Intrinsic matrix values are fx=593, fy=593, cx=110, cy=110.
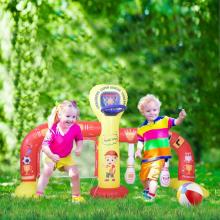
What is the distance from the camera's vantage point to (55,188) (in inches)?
314

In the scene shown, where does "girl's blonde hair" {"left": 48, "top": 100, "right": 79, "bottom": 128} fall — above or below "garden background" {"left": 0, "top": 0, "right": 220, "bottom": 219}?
below

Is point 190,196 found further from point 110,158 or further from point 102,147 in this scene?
point 102,147

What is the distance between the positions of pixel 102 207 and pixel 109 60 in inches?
195

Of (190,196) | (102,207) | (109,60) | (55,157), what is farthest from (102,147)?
(109,60)

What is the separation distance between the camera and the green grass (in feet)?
18.2

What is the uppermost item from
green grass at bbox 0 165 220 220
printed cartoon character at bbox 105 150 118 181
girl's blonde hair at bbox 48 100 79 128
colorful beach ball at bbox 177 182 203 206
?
girl's blonde hair at bbox 48 100 79 128

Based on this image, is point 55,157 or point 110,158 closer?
point 55,157

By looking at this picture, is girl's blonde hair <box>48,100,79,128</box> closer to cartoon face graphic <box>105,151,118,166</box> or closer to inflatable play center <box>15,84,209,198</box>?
inflatable play center <box>15,84,209,198</box>

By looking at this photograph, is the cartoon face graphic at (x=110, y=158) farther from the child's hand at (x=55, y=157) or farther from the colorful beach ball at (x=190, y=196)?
the colorful beach ball at (x=190, y=196)

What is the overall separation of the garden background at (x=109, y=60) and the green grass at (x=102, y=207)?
138 centimetres

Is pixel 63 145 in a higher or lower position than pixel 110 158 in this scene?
higher

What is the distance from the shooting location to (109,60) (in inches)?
421

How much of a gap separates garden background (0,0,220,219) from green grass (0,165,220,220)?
1375 millimetres

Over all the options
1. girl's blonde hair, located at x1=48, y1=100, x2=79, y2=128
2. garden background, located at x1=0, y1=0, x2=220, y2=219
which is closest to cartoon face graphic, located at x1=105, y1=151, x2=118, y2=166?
girl's blonde hair, located at x1=48, y1=100, x2=79, y2=128
